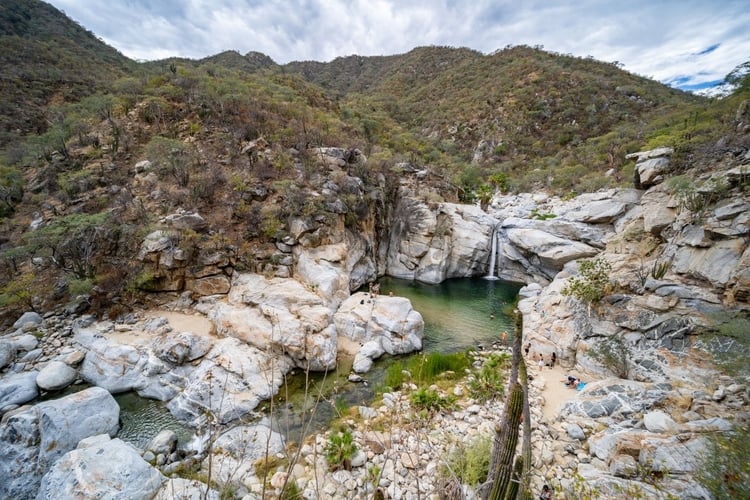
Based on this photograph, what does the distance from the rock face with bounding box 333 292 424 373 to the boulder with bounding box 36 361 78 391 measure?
286 inches

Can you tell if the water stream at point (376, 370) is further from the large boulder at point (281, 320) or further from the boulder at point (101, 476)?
the boulder at point (101, 476)

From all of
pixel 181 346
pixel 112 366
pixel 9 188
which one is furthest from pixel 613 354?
pixel 9 188

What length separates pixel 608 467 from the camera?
4922 mm

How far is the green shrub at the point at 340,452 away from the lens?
530 centimetres

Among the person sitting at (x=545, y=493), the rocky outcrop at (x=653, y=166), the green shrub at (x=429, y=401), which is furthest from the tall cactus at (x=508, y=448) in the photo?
the rocky outcrop at (x=653, y=166)

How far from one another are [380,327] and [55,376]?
8883mm

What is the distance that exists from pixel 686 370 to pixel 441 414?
621 centimetres

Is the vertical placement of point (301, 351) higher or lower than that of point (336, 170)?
lower

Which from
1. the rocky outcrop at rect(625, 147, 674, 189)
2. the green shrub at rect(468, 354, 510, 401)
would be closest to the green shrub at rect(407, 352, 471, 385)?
the green shrub at rect(468, 354, 510, 401)

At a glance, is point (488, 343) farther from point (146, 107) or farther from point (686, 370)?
point (146, 107)

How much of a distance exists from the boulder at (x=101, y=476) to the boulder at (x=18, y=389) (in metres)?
3.85

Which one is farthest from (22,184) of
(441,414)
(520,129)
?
(520,129)

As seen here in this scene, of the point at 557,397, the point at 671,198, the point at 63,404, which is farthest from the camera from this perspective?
the point at 671,198

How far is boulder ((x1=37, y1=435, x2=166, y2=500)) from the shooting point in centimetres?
433
